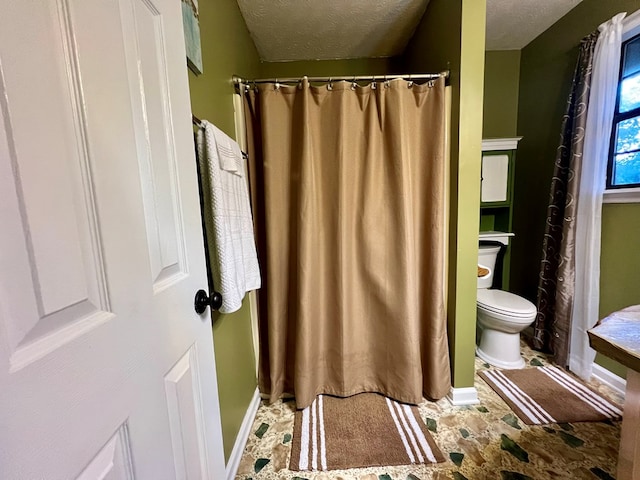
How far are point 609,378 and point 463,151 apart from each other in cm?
170

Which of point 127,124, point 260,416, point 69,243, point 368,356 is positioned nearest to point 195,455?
point 69,243

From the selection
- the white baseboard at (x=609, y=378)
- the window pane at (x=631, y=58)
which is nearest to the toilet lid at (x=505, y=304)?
the white baseboard at (x=609, y=378)

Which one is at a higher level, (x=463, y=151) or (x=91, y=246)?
(x=463, y=151)

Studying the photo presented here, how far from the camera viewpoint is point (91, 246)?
38 centimetres

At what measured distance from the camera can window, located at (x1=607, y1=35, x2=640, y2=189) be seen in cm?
156

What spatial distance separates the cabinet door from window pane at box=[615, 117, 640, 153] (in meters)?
0.62

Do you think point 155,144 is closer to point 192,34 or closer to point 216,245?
point 216,245

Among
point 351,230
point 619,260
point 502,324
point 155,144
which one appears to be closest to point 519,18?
point 619,260

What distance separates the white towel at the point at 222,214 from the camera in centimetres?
91

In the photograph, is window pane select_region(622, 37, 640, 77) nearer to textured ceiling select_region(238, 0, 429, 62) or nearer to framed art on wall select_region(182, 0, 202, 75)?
textured ceiling select_region(238, 0, 429, 62)

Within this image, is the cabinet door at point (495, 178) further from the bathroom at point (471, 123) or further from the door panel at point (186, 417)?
the door panel at point (186, 417)

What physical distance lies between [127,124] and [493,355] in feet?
8.01

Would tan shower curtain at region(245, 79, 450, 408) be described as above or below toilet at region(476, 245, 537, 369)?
above

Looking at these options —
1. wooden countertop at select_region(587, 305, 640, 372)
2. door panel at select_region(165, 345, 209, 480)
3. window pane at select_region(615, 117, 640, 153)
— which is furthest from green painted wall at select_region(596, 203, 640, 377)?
door panel at select_region(165, 345, 209, 480)
